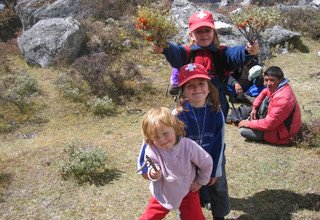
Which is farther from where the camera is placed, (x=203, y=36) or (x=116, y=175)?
(x=116, y=175)

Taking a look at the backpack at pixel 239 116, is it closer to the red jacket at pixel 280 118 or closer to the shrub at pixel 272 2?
the red jacket at pixel 280 118

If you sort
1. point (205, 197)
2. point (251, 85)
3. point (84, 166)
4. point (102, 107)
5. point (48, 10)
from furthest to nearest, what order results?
point (48, 10)
point (251, 85)
point (102, 107)
point (84, 166)
point (205, 197)

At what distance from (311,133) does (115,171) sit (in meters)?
3.13

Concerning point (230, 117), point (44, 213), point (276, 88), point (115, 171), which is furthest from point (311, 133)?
point (44, 213)

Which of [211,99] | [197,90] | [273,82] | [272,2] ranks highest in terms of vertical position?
[197,90]

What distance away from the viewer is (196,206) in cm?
351

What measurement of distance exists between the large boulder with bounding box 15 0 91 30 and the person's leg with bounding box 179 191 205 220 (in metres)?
11.5

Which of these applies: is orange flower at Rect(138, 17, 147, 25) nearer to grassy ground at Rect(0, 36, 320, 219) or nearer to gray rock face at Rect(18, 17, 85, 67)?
grassy ground at Rect(0, 36, 320, 219)

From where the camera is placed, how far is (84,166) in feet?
18.5

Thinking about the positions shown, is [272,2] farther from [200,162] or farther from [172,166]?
[172,166]

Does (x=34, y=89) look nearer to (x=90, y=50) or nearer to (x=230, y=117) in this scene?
(x=90, y=50)

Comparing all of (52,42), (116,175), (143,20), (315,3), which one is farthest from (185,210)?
(315,3)

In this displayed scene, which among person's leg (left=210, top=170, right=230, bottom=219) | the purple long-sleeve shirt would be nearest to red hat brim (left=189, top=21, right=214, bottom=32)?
the purple long-sleeve shirt

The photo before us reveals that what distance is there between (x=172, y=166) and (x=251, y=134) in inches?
140
